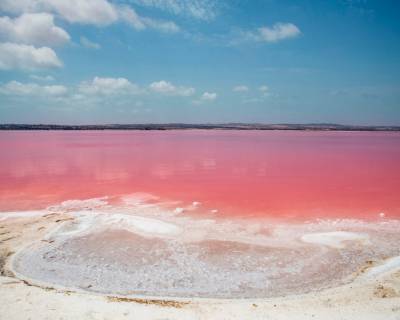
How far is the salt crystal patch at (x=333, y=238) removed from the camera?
6889 millimetres

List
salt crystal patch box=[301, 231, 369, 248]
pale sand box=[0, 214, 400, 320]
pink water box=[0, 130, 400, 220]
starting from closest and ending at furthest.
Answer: pale sand box=[0, 214, 400, 320] < salt crystal patch box=[301, 231, 369, 248] < pink water box=[0, 130, 400, 220]

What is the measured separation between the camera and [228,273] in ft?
18.6

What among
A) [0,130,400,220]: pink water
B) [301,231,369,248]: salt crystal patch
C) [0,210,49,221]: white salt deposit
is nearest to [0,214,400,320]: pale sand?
[301,231,369,248]: salt crystal patch

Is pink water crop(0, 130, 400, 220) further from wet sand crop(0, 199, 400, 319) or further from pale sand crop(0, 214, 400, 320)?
pale sand crop(0, 214, 400, 320)

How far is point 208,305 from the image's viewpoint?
14.9 ft

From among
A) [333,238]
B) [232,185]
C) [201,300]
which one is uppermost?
[232,185]

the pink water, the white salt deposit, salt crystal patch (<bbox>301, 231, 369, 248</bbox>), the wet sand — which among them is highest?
the pink water

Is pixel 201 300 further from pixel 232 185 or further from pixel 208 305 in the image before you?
pixel 232 185

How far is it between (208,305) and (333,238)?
146 inches

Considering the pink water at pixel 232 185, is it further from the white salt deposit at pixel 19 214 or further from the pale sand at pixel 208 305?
the pale sand at pixel 208 305

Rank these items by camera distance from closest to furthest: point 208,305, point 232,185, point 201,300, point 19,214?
point 208,305, point 201,300, point 19,214, point 232,185

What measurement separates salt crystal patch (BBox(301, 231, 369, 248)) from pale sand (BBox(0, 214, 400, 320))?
5.30 feet

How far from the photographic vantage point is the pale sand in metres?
4.23

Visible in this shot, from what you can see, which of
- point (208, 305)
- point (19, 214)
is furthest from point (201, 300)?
point (19, 214)
